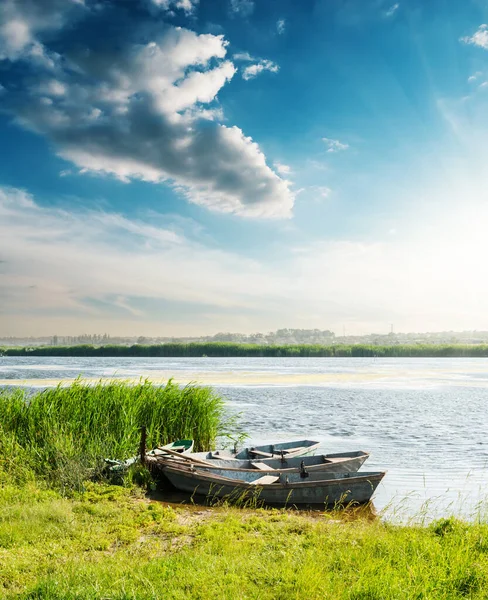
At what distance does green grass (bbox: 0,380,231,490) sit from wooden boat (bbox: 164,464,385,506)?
2.29m

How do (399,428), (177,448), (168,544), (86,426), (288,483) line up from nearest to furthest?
(168,544), (288,483), (86,426), (177,448), (399,428)

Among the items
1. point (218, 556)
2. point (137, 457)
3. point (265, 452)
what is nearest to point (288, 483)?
point (265, 452)

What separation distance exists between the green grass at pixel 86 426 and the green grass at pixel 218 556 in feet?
5.23

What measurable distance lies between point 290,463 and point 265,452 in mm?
1372

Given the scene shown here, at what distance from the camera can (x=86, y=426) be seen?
1324 centimetres

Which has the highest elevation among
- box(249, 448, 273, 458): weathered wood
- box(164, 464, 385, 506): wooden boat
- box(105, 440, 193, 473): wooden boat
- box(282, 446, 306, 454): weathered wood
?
box(105, 440, 193, 473): wooden boat

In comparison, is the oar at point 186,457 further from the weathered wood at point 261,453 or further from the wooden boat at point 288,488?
the weathered wood at point 261,453

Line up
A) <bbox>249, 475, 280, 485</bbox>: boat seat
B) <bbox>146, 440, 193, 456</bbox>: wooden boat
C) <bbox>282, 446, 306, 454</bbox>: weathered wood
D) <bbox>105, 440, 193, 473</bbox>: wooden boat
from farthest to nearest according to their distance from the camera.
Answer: <bbox>282, 446, 306, 454</bbox>: weathered wood, <bbox>146, 440, 193, 456</bbox>: wooden boat, <bbox>105, 440, 193, 473</bbox>: wooden boat, <bbox>249, 475, 280, 485</bbox>: boat seat

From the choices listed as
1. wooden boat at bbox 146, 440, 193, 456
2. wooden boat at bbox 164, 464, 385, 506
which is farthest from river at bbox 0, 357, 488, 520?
wooden boat at bbox 146, 440, 193, 456

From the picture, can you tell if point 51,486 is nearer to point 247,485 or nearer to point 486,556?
point 247,485

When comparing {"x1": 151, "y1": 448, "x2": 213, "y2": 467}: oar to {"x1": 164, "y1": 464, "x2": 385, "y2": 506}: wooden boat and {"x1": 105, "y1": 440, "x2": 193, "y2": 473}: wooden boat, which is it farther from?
{"x1": 164, "y1": 464, "x2": 385, "y2": 506}: wooden boat

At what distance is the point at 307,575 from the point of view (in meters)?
5.97

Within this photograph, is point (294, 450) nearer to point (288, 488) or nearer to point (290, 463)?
point (290, 463)

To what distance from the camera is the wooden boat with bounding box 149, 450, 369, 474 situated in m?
12.0
